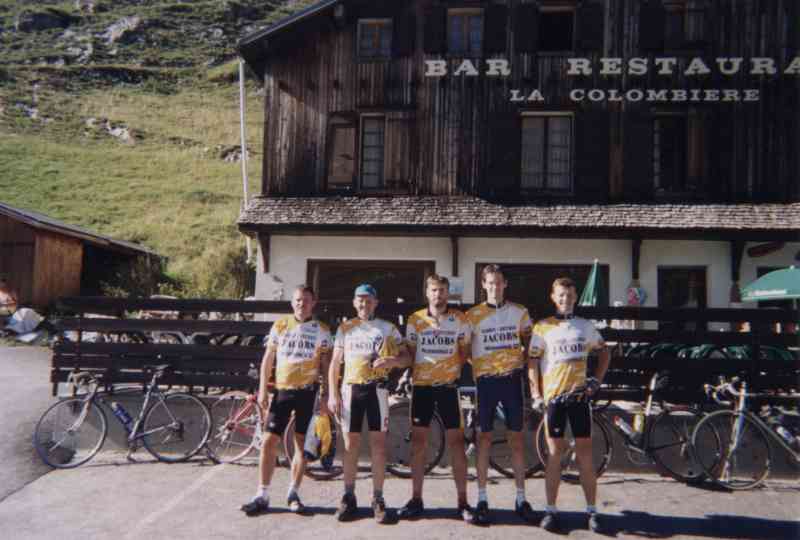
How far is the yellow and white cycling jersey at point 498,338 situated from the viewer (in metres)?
5.90

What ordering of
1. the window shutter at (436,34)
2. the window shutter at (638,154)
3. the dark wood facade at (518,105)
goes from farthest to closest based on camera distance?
the window shutter at (436,34) < the window shutter at (638,154) < the dark wood facade at (518,105)

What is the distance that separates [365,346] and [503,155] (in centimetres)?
926

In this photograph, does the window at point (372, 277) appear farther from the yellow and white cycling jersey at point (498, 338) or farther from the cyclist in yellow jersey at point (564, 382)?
the cyclist in yellow jersey at point (564, 382)

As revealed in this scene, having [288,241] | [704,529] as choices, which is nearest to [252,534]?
[704,529]

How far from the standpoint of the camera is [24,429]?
339 inches

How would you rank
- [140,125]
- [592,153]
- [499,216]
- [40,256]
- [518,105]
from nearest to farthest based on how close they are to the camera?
[499,216] < [592,153] < [518,105] < [40,256] < [140,125]

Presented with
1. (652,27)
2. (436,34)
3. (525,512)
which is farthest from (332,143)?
(525,512)

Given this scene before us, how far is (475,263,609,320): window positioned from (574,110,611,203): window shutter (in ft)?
5.73

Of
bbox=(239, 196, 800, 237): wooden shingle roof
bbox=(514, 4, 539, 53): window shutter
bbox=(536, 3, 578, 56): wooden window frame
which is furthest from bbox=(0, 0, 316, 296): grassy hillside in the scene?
bbox=(536, 3, 578, 56): wooden window frame

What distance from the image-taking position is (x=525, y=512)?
5.68m

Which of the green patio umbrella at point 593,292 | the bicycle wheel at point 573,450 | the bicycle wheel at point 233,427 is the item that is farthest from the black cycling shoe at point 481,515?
the green patio umbrella at point 593,292

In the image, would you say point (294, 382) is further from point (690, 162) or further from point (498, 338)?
point (690, 162)

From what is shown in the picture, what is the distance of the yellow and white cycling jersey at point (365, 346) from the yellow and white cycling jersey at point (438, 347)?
0.72ft

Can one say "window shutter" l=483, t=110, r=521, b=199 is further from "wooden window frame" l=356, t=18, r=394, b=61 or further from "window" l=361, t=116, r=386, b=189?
Answer: "wooden window frame" l=356, t=18, r=394, b=61
